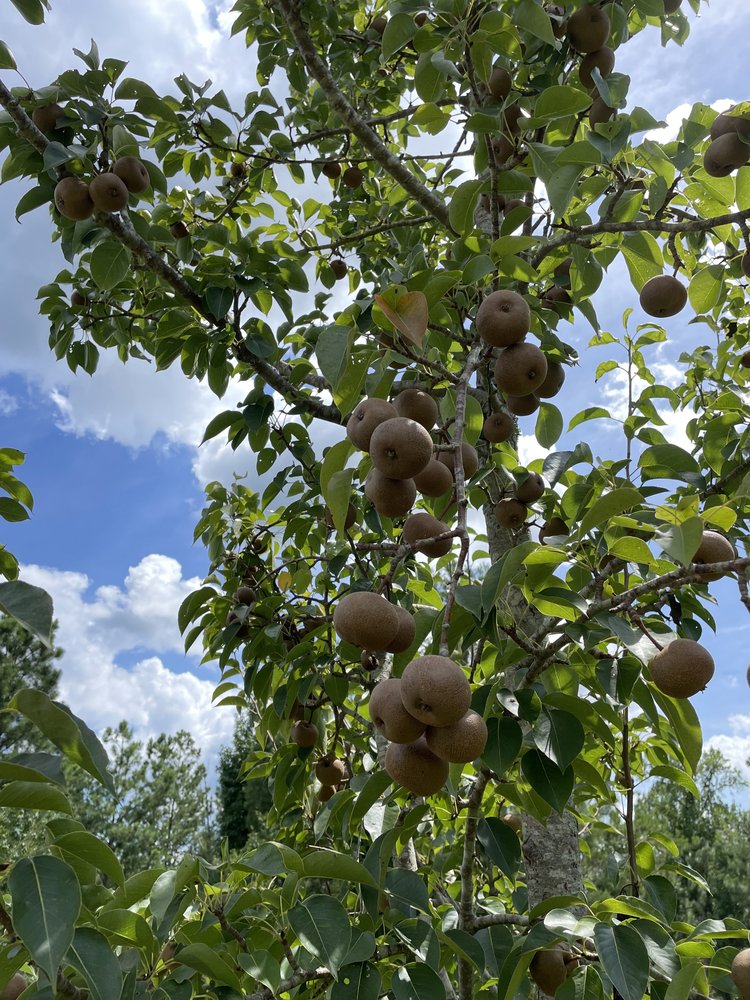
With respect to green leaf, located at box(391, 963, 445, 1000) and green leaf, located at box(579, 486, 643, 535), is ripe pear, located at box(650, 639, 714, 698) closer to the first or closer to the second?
green leaf, located at box(579, 486, 643, 535)

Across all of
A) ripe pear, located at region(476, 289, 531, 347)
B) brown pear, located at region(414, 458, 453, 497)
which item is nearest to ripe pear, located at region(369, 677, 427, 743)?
brown pear, located at region(414, 458, 453, 497)

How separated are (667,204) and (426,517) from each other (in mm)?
1170

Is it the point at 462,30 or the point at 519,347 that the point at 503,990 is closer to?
the point at 519,347

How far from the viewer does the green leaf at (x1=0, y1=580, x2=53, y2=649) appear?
1094 millimetres

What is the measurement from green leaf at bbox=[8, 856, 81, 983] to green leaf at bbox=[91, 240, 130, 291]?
85.3 inches

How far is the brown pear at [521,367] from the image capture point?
5.54 ft

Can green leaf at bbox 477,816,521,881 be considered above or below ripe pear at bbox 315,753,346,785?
below

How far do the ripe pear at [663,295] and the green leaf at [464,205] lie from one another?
53 cm

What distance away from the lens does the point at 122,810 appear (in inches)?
966

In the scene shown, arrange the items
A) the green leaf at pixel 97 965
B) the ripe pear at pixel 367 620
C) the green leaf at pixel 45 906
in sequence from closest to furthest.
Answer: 1. the green leaf at pixel 45 906
2. the green leaf at pixel 97 965
3. the ripe pear at pixel 367 620

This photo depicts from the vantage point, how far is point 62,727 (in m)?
1.03

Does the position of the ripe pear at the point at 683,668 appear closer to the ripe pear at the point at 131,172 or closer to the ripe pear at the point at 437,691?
the ripe pear at the point at 437,691

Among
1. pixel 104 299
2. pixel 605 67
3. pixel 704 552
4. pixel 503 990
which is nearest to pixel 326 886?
pixel 503 990

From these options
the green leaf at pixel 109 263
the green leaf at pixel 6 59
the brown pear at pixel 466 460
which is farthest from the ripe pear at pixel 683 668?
the green leaf at pixel 6 59
